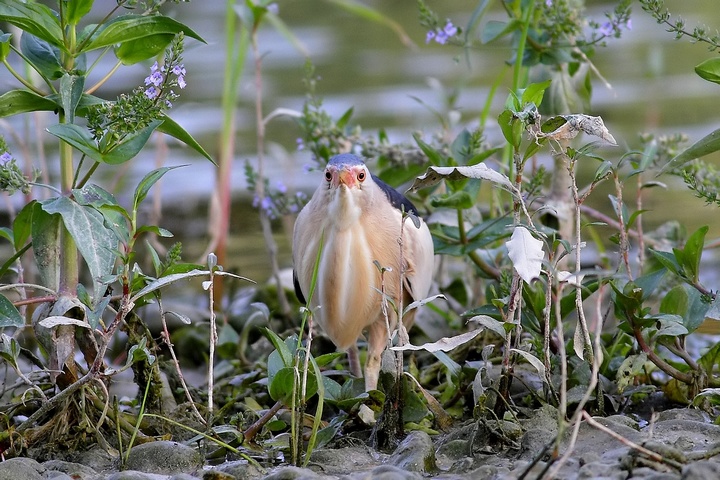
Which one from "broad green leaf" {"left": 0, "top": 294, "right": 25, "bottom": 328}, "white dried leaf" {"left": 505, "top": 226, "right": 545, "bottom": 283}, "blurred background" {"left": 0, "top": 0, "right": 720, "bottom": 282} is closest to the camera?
"white dried leaf" {"left": 505, "top": 226, "right": 545, "bottom": 283}

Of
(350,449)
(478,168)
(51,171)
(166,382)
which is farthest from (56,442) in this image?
(51,171)

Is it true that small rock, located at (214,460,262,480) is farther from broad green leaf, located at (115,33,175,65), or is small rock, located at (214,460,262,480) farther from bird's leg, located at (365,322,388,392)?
broad green leaf, located at (115,33,175,65)

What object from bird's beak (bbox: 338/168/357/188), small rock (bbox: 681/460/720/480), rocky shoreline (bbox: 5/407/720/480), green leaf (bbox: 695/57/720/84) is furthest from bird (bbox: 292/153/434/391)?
small rock (bbox: 681/460/720/480)

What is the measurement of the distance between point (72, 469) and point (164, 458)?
0.31 meters

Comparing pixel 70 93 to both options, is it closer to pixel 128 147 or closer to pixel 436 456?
pixel 128 147

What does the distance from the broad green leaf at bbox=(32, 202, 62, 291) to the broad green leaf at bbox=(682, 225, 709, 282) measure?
2119 mm

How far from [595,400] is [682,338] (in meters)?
0.38

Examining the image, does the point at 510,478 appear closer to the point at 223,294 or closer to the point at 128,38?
the point at 128,38

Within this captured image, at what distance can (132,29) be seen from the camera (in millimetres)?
3090

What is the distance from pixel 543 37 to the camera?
434 cm

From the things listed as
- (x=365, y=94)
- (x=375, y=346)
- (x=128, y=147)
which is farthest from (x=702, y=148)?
(x=365, y=94)

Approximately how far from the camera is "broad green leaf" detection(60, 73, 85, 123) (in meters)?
2.99

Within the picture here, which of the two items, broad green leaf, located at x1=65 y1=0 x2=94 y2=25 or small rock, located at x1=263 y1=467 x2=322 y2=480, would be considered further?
broad green leaf, located at x1=65 y1=0 x2=94 y2=25

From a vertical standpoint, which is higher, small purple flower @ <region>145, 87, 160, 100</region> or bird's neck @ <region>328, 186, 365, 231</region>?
small purple flower @ <region>145, 87, 160, 100</region>
